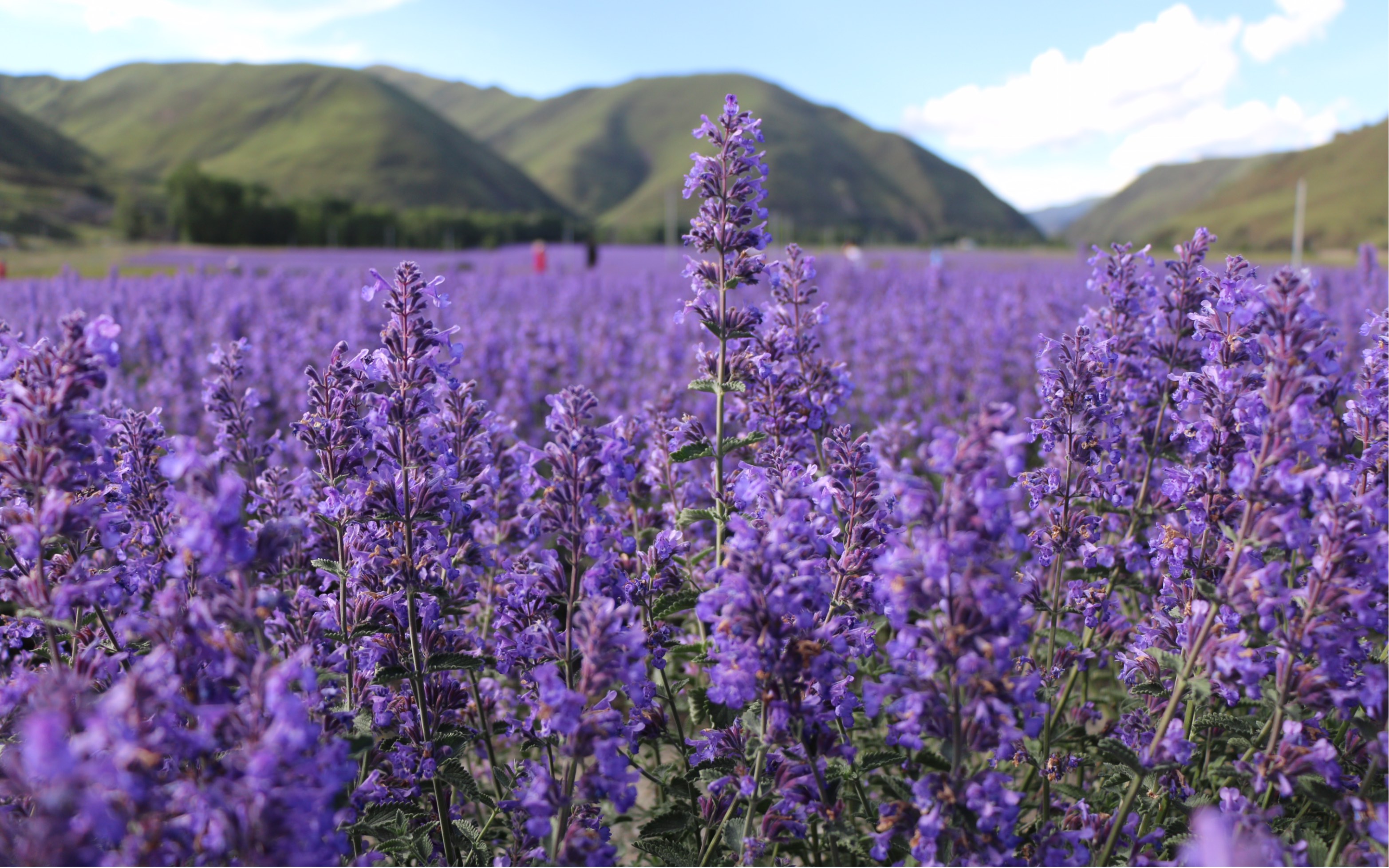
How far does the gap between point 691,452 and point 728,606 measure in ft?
3.47

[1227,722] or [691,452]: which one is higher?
[691,452]

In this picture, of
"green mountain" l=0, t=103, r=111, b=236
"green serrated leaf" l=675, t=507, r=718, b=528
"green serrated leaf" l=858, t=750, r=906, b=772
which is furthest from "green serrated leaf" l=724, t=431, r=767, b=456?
"green mountain" l=0, t=103, r=111, b=236

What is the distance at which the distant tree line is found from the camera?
67250 millimetres

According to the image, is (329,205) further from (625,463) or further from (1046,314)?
(625,463)

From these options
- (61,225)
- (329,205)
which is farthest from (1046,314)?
(61,225)

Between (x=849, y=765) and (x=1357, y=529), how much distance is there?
1409 millimetres

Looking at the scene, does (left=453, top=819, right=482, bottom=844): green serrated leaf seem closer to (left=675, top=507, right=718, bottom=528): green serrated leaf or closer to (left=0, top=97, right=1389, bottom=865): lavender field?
(left=0, top=97, right=1389, bottom=865): lavender field

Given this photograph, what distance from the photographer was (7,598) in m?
2.10

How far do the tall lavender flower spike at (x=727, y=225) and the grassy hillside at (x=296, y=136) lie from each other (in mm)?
136284

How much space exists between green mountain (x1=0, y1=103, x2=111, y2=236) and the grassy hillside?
1268 centimetres

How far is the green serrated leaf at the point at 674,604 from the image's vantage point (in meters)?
2.50

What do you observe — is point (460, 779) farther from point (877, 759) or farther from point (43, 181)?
point (43, 181)

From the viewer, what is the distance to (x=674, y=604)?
256 cm

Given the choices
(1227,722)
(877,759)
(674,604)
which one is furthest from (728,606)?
(1227,722)
